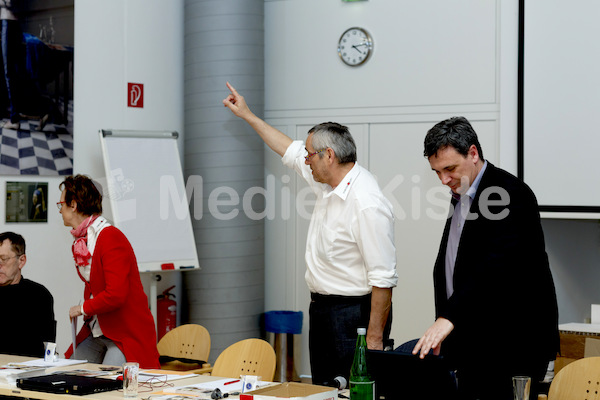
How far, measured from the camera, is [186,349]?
4.09 meters

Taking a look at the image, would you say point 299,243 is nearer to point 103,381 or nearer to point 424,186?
point 424,186

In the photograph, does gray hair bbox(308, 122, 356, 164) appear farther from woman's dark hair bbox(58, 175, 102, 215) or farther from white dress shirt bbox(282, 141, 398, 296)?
woman's dark hair bbox(58, 175, 102, 215)

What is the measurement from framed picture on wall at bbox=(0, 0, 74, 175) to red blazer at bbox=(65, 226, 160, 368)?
1.48 m

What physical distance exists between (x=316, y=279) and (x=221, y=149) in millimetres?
2461

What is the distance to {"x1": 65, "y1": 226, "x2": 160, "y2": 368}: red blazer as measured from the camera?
3627 mm

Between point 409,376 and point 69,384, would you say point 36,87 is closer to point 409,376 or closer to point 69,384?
point 69,384

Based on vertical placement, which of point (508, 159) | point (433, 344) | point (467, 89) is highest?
point (467, 89)

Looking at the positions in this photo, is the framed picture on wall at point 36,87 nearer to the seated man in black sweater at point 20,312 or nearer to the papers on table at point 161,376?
the seated man in black sweater at point 20,312

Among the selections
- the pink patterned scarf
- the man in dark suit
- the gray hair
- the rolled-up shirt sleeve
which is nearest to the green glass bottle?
the man in dark suit

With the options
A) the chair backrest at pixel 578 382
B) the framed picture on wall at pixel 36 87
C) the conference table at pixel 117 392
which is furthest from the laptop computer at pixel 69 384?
the framed picture on wall at pixel 36 87

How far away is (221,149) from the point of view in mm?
5711

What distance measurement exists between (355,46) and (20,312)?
10.6 feet

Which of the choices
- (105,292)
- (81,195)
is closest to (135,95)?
(81,195)

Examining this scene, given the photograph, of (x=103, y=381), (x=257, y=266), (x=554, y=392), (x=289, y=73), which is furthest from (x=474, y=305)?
(x=289, y=73)
